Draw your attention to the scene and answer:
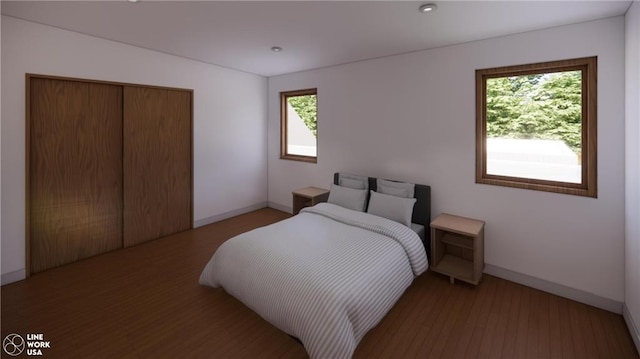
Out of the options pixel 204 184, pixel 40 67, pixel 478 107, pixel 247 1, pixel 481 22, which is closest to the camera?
pixel 247 1

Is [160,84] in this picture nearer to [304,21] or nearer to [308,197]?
[304,21]

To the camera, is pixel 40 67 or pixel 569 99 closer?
pixel 569 99

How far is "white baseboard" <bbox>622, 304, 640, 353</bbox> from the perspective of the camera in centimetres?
200

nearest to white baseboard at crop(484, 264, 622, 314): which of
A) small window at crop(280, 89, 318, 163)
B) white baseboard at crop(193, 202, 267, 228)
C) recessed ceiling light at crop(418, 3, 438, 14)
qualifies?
recessed ceiling light at crop(418, 3, 438, 14)

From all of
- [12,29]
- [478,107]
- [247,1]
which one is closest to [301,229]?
[247,1]

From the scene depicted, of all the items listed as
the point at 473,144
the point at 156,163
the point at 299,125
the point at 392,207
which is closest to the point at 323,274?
the point at 392,207

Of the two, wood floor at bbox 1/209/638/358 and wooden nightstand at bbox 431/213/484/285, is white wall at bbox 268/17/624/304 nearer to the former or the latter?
wooden nightstand at bbox 431/213/484/285

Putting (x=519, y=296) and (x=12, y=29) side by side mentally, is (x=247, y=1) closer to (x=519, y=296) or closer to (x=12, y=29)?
(x=12, y=29)

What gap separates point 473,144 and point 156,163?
3987 mm

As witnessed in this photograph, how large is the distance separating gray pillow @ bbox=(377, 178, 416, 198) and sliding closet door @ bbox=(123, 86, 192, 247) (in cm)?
282

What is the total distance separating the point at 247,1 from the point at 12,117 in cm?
250

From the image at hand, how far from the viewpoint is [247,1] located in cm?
231

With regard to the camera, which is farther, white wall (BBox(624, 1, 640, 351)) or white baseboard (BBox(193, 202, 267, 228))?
white baseboard (BBox(193, 202, 267, 228))

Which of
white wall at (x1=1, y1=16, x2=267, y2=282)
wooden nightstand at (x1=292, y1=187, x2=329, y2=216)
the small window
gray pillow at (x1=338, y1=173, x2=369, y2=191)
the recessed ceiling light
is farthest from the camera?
the small window
